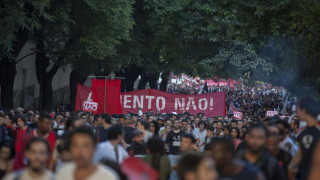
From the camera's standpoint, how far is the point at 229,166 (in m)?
6.46

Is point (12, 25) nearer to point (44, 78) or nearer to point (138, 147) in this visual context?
point (44, 78)

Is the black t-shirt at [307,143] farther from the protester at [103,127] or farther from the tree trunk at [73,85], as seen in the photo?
the tree trunk at [73,85]

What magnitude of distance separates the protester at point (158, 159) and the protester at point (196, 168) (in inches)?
114

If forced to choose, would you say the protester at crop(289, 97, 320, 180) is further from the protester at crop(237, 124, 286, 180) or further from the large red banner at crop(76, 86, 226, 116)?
the large red banner at crop(76, 86, 226, 116)

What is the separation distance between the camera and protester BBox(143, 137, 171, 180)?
8.77 m

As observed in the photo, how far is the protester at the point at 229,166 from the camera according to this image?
6184 mm

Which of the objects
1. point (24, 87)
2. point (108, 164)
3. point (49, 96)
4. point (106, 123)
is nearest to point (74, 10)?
point (49, 96)

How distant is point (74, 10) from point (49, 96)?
6696 mm

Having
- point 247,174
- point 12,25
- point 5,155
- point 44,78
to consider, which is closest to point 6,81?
point 44,78

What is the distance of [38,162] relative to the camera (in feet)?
20.8

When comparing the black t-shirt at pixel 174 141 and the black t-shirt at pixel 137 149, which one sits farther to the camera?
the black t-shirt at pixel 174 141

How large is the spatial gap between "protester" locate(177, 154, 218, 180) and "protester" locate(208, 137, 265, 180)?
0.59 metres

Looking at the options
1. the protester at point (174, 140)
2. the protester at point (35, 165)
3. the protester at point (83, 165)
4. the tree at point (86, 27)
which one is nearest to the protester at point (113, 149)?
the protester at point (35, 165)

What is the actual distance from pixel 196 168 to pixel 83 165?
94cm
